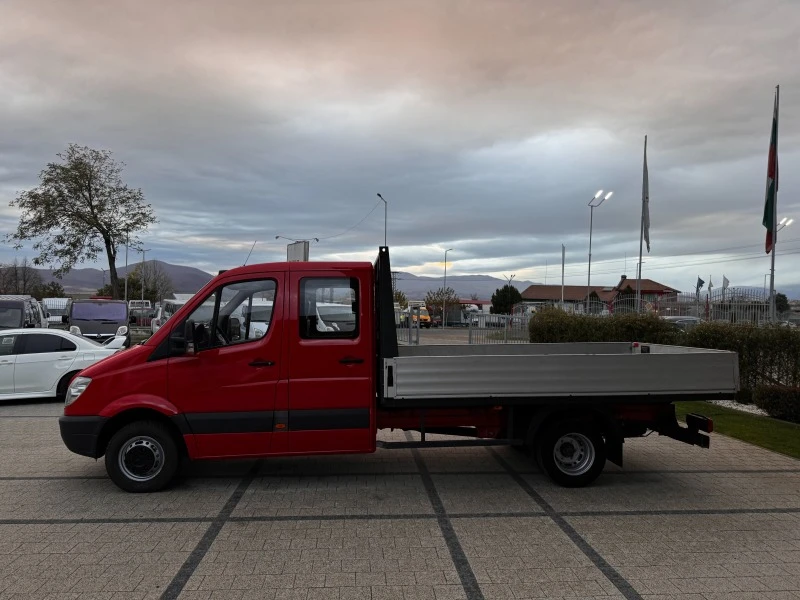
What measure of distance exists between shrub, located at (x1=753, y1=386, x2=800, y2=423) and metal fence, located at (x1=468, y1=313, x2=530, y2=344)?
11.9m

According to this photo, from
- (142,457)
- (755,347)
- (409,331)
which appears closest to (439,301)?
(409,331)

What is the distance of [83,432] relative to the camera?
5.98 meters

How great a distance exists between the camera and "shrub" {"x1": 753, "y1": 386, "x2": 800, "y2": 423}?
9953 millimetres

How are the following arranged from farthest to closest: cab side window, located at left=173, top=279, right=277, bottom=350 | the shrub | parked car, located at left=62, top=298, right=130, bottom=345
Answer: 1. parked car, located at left=62, top=298, right=130, bottom=345
2. the shrub
3. cab side window, located at left=173, top=279, right=277, bottom=350

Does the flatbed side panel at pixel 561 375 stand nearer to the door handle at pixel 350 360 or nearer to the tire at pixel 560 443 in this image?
the door handle at pixel 350 360

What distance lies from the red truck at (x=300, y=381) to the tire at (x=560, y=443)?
8 cm

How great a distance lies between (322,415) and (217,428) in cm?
101

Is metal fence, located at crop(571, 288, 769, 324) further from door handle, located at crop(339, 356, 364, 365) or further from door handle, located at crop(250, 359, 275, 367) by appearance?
door handle, located at crop(250, 359, 275, 367)

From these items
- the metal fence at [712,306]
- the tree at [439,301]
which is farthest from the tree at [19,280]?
the metal fence at [712,306]

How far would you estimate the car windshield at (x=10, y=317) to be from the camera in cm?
1705

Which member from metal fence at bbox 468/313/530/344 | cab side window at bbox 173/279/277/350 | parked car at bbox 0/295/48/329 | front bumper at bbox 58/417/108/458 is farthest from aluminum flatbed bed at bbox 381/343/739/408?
metal fence at bbox 468/313/530/344

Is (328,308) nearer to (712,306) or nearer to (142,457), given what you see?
(142,457)

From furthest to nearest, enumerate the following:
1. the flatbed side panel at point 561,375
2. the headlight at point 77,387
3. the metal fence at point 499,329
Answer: the metal fence at point 499,329, the headlight at point 77,387, the flatbed side panel at point 561,375

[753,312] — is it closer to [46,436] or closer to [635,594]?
[635,594]
